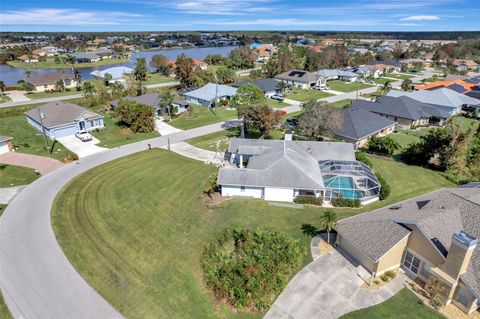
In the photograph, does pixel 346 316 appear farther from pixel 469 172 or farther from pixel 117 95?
pixel 117 95

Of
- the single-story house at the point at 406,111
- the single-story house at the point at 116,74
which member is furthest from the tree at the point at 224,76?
the single-story house at the point at 406,111

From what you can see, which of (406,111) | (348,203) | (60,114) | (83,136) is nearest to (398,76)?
(406,111)

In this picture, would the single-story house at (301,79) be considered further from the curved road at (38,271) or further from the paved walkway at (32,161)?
the curved road at (38,271)

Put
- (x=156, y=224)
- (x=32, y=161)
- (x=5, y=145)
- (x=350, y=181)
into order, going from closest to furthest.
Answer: (x=156, y=224) → (x=350, y=181) → (x=32, y=161) → (x=5, y=145)

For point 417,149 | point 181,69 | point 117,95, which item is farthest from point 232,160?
point 181,69

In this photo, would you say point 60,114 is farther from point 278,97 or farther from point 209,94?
point 278,97

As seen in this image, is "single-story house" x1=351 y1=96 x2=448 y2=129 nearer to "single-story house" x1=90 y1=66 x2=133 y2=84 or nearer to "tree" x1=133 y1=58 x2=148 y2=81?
"tree" x1=133 y1=58 x2=148 y2=81

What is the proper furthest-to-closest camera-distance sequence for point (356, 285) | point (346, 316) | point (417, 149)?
point (417, 149)
point (356, 285)
point (346, 316)
